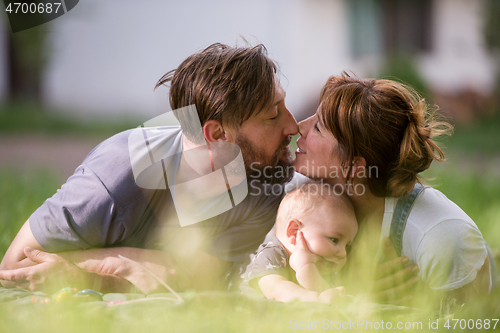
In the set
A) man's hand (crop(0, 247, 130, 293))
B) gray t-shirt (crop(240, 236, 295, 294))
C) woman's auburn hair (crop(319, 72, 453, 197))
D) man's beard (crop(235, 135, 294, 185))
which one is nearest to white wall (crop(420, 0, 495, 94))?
woman's auburn hair (crop(319, 72, 453, 197))

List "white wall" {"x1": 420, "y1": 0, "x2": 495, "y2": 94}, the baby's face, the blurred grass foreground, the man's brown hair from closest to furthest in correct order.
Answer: the blurred grass foreground, the baby's face, the man's brown hair, "white wall" {"x1": 420, "y1": 0, "x2": 495, "y2": 94}

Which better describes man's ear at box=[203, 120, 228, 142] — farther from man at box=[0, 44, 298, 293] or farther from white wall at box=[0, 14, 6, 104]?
white wall at box=[0, 14, 6, 104]

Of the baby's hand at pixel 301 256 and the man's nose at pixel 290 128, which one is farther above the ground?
the man's nose at pixel 290 128

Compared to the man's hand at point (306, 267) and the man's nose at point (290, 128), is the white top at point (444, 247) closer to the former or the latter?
the man's hand at point (306, 267)

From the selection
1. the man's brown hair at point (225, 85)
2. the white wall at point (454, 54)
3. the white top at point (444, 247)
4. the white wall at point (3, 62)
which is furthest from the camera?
the white wall at point (454, 54)

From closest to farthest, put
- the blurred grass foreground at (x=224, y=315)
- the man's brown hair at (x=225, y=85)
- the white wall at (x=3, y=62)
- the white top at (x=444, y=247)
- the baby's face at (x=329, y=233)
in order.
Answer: the blurred grass foreground at (x=224, y=315) < the white top at (x=444, y=247) < the baby's face at (x=329, y=233) < the man's brown hair at (x=225, y=85) < the white wall at (x=3, y=62)

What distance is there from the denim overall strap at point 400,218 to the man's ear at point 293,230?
1.34 ft

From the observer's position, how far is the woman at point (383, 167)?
1.99 metres

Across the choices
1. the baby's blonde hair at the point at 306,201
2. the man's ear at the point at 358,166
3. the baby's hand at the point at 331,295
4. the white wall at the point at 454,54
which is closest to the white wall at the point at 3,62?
the white wall at the point at 454,54

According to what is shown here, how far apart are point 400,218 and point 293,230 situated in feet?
1.51

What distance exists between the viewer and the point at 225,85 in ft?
7.10

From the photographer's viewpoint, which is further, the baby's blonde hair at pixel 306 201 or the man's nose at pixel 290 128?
the man's nose at pixel 290 128

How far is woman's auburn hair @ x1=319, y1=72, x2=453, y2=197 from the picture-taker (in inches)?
81.8

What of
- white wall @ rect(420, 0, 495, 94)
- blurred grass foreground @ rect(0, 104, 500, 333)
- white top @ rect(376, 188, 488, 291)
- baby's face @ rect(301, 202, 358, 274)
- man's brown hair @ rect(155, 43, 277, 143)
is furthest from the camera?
white wall @ rect(420, 0, 495, 94)
